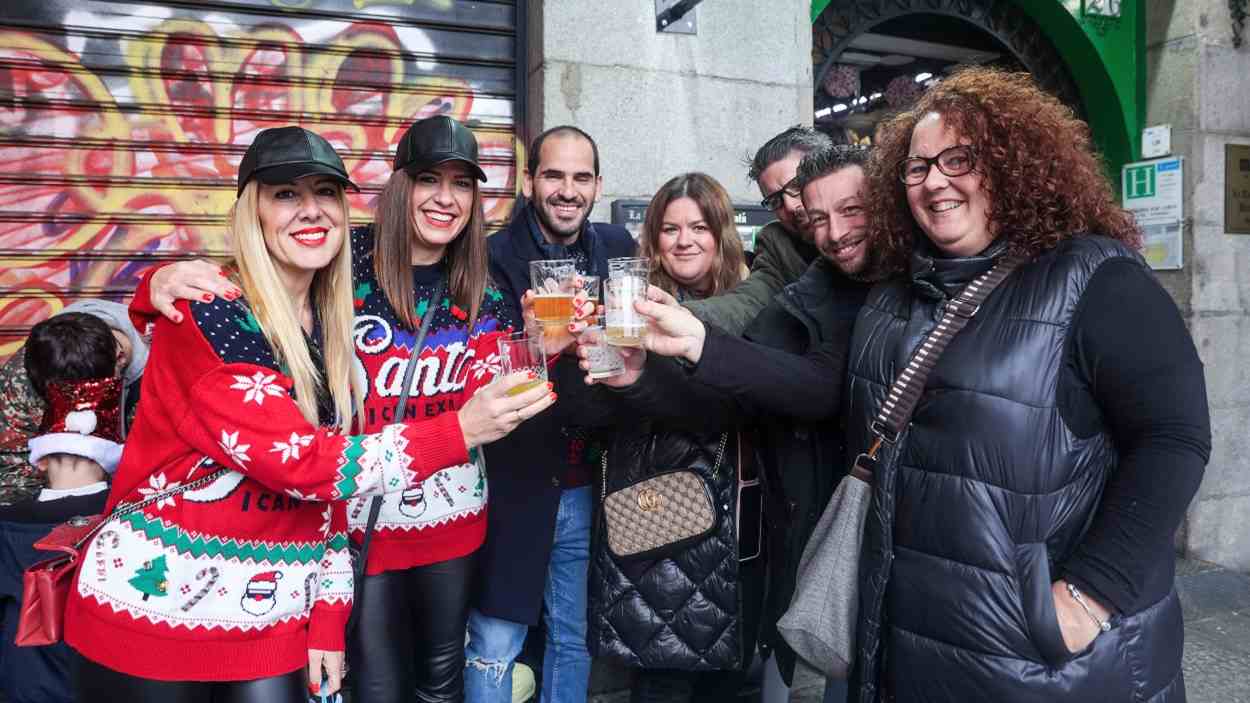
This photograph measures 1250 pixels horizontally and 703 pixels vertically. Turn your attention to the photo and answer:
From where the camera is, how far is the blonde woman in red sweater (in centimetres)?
173

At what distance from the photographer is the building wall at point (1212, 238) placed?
564cm

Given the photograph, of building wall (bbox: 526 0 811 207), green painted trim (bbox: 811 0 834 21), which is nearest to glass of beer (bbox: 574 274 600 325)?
building wall (bbox: 526 0 811 207)

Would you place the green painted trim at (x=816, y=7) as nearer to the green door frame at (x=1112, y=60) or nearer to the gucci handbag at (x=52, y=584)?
the green door frame at (x=1112, y=60)

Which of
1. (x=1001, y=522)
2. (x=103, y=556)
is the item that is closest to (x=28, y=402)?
(x=103, y=556)

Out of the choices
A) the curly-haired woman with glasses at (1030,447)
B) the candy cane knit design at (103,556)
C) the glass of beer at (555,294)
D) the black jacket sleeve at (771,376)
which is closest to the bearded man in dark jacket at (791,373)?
the black jacket sleeve at (771,376)

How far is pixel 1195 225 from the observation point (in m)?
5.63

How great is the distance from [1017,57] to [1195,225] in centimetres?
169

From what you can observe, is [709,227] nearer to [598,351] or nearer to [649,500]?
[598,351]

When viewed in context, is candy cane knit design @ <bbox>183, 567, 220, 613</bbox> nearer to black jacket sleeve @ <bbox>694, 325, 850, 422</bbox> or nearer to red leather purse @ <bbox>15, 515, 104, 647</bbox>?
red leather purse @ <bbox>15, 515, 104, 647</bbox>

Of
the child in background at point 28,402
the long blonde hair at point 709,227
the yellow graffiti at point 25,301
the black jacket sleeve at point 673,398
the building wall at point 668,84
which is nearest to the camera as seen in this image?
the black jacket sleeve at point 673,398

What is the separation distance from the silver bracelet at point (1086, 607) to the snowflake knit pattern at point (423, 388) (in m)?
1.56

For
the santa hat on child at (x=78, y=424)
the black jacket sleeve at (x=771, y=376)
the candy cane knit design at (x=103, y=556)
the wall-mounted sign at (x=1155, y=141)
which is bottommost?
the candy cane knit design at (x=103, y=556)

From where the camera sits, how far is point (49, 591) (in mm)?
1797

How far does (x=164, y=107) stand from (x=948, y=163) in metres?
3.58
